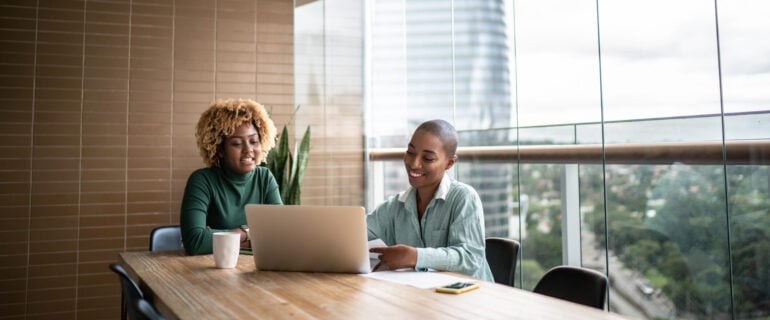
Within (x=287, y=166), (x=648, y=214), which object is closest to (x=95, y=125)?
(x=287, y=166)

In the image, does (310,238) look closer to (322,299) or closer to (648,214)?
(322,299)

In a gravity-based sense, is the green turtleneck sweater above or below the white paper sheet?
above

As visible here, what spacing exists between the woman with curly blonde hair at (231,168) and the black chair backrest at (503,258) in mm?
1053

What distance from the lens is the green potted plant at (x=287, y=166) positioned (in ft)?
14.5

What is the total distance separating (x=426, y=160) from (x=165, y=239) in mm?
1456

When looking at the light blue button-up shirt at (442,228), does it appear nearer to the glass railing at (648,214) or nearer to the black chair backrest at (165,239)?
the glass railing at (648,214)

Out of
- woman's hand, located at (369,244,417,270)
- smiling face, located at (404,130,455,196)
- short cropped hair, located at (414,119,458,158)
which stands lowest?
woman's hand, located at (369,244,417,270)

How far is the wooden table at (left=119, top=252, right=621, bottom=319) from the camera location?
4.68 ft

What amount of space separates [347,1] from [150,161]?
1960 mm

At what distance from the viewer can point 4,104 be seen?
4.09m

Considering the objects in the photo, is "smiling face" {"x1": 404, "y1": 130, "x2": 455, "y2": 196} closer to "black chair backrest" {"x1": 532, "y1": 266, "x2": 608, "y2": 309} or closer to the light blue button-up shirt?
the light blue button-up shirt

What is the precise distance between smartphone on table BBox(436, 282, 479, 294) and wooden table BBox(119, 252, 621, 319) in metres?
0.02

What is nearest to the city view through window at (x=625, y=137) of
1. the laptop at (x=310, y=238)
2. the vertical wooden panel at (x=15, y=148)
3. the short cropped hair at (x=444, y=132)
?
the short cropped hair at (x=444, y=132)

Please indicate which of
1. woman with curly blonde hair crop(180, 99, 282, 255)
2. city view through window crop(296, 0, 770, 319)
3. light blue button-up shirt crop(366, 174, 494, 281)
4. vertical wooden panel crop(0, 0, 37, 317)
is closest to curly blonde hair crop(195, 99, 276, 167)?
woman with curly blonde hair crop(180, 99, 282, 255)
